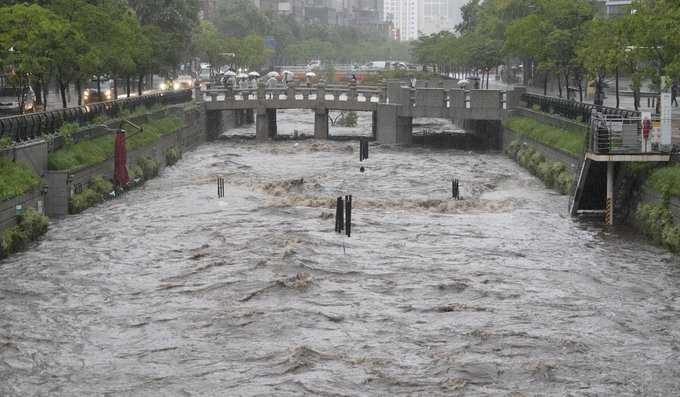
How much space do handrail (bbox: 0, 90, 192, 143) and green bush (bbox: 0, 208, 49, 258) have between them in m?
4.96

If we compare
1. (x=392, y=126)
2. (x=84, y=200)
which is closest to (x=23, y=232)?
(x=84, y=200)

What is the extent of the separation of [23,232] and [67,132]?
36.6ft

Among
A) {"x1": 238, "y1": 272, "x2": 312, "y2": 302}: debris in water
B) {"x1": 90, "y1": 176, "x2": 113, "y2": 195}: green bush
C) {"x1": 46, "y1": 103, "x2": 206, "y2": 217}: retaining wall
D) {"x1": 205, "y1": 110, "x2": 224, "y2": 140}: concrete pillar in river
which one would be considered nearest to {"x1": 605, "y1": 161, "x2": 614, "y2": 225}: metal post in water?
{"x1": 238, "y1": 272, "x2": 312, "y2": 302}: debris in water

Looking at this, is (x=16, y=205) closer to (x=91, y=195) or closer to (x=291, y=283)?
(x=91, y=195)

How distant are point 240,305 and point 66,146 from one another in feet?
67.5

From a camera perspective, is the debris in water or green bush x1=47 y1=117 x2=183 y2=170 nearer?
the debris in water

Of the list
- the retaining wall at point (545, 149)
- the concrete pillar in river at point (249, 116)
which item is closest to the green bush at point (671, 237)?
the retaining wall at point (545, 149)

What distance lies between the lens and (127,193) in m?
52.5

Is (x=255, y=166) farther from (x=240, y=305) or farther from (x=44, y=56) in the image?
(x=240, y=305)

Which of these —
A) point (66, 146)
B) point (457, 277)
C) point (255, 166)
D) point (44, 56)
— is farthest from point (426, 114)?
point (457, 277)

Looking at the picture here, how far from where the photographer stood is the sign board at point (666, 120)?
1629 inches

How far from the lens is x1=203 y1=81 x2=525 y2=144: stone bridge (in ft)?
250

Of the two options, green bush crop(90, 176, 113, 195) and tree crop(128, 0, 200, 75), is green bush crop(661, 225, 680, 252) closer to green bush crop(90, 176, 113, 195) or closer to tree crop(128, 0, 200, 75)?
green bush crop(90, 176, 113, 195)

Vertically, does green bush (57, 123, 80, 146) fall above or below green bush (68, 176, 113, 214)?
above
